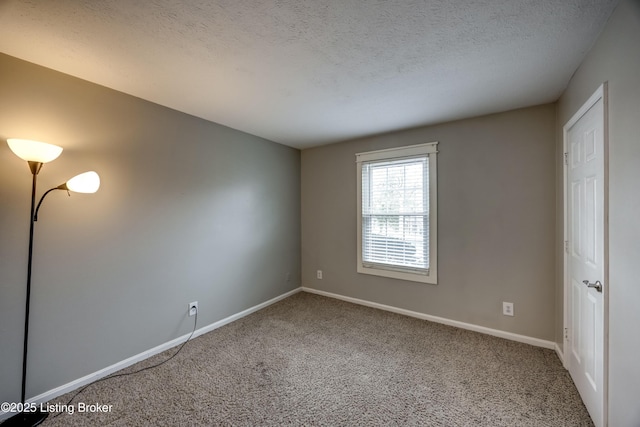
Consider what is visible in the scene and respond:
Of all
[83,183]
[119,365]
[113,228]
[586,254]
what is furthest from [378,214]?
[119,365]

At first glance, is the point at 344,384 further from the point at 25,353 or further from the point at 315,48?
the point at 315,48

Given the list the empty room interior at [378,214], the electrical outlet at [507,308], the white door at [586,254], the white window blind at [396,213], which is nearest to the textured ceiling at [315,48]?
the empty room interior at [378,214]

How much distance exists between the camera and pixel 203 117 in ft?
9.09

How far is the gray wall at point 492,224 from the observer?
2424mm

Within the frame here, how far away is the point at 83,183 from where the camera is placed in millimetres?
1750

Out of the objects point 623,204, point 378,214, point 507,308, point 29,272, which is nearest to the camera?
point 623,204

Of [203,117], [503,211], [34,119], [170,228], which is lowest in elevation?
[170,228]

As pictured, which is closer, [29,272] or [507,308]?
[29,272]

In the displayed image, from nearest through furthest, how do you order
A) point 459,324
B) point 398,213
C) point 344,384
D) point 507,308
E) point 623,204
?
1. point 623,204
2. point 344,384
3. point 507,308
4. point 459,324
5. point 398,213

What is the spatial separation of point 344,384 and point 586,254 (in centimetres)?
Answer: 196

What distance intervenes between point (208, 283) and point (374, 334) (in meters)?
1.93

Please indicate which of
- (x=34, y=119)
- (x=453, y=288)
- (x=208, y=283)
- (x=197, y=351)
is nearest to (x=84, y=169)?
(x=34, y=119)

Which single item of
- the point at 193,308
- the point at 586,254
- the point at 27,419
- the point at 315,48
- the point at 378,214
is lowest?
the point at 27,419

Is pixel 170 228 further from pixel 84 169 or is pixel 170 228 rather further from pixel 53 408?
pixel 53 408
